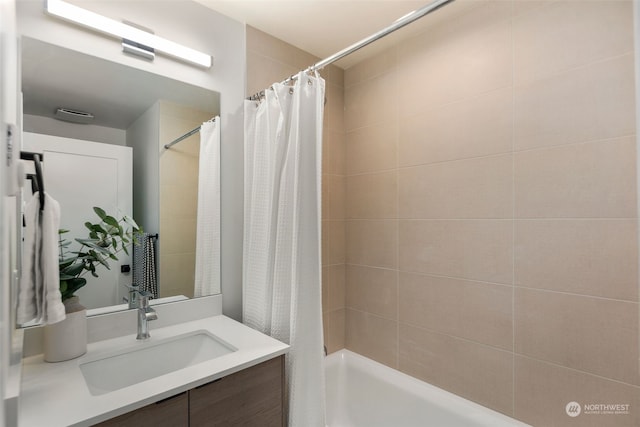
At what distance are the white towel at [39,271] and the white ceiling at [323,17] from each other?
1.26 m

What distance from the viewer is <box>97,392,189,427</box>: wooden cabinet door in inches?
35.4

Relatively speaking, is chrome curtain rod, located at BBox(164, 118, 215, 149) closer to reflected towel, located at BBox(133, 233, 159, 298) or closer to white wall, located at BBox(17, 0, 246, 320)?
Result: white wall, located at BBox(17, 0, 246, 320)

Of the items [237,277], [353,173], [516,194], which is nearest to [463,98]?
[516,194]

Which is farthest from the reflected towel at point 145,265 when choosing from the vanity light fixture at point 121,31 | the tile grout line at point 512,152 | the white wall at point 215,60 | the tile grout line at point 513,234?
the tile grout line at point 513,234

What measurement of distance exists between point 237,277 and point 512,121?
1575 millimetres

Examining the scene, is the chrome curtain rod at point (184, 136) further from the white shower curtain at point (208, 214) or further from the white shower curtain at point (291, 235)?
the white shower curtain at point (291, 235)

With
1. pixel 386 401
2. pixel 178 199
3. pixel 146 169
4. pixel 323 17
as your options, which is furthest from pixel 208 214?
pixel 386 401

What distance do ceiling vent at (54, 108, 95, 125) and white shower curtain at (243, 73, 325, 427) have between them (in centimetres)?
69

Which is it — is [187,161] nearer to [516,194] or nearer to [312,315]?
[312,315]

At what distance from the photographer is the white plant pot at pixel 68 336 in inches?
43.8

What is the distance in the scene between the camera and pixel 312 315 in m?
1.36

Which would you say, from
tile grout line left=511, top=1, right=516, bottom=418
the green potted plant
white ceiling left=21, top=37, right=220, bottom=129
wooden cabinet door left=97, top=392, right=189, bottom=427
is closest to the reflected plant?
the green potted plant

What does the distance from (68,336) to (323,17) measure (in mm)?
1859

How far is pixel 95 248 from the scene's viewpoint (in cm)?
127
